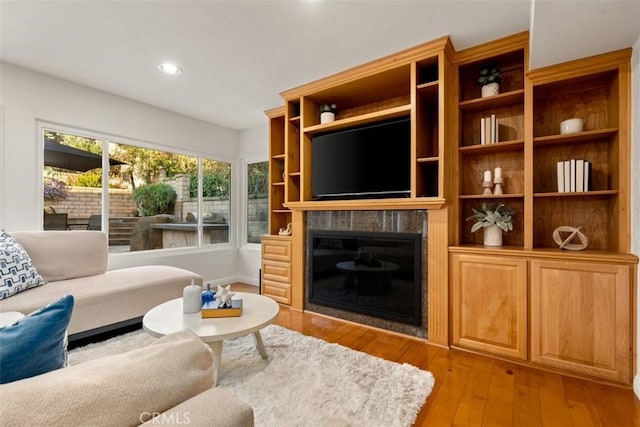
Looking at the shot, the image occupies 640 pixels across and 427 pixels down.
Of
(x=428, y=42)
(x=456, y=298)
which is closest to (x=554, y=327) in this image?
(x=456, y=298)

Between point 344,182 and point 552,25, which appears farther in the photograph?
point 344,182

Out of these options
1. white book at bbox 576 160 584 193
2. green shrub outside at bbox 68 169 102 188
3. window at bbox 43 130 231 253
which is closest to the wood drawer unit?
window at bbox 43 130 231 253

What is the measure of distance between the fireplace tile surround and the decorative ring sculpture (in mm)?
927

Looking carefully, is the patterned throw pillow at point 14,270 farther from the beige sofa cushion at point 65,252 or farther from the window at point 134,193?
the window at point 134,193

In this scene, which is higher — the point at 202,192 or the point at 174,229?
the point at 202,192

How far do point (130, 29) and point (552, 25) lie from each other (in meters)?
2.81

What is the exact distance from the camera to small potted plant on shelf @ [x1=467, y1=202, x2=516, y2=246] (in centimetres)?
235

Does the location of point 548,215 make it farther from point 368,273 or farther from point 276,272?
point 276,272

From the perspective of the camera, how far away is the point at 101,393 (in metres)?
0.54

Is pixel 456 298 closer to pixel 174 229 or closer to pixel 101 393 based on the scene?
pixel 101 393

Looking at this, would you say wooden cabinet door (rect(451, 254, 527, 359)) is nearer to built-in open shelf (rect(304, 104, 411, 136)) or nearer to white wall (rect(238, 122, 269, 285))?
built-in open shelf (rect(304, 104, 411, 136))

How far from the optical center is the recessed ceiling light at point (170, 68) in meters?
2.70

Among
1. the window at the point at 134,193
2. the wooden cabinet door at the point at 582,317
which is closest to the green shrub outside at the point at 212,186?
the window at the point at 134,193

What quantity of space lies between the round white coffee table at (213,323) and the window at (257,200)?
2567mm
